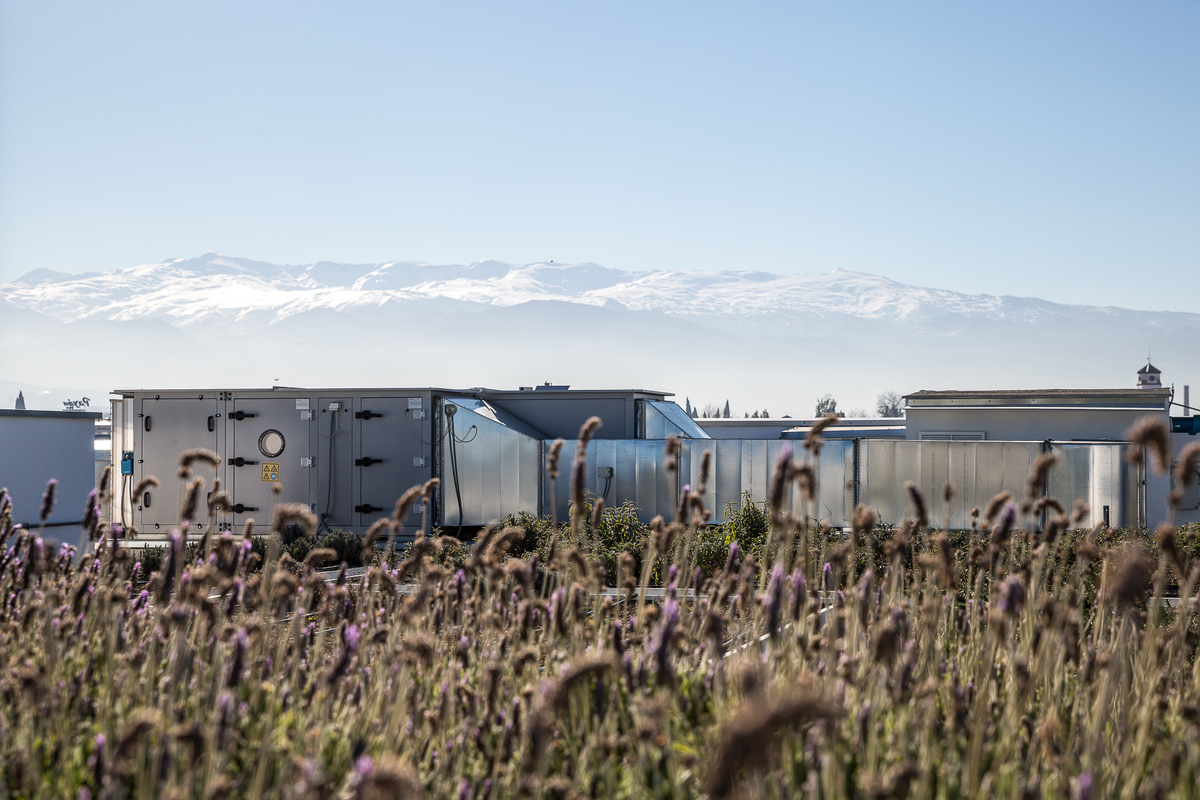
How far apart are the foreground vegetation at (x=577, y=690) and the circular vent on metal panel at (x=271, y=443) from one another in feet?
38.1

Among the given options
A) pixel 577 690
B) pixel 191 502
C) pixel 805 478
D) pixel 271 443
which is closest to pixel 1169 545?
pixel 805 478

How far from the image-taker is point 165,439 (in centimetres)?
1608

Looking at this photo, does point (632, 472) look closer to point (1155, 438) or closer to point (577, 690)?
point (577, 690)

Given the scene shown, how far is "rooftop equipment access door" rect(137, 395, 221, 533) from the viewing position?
52.4 ft

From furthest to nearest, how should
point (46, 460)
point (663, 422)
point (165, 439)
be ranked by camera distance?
point (663, 422)
point (165, 439)
point (46, 460)

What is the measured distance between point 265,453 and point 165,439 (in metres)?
1.61

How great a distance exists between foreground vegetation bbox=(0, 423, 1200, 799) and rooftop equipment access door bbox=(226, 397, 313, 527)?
11.5m

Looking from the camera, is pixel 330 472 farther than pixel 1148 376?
No

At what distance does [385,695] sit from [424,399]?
39.4 ft

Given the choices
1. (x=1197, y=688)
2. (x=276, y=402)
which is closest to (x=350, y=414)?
(x=276, y=402)

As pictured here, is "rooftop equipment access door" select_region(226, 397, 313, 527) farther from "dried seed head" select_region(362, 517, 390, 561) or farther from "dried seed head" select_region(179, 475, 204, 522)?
"dried seed head" select_region(179, 475, 204, 522)

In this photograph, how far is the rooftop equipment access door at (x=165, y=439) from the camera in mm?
15969

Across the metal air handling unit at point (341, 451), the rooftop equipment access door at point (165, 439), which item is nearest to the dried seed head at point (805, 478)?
the metal air handling unit at point (341, 451)

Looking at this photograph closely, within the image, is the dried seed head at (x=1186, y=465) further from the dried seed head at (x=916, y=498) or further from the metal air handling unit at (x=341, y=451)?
the metal air handling unit at (x=341, y=451)
